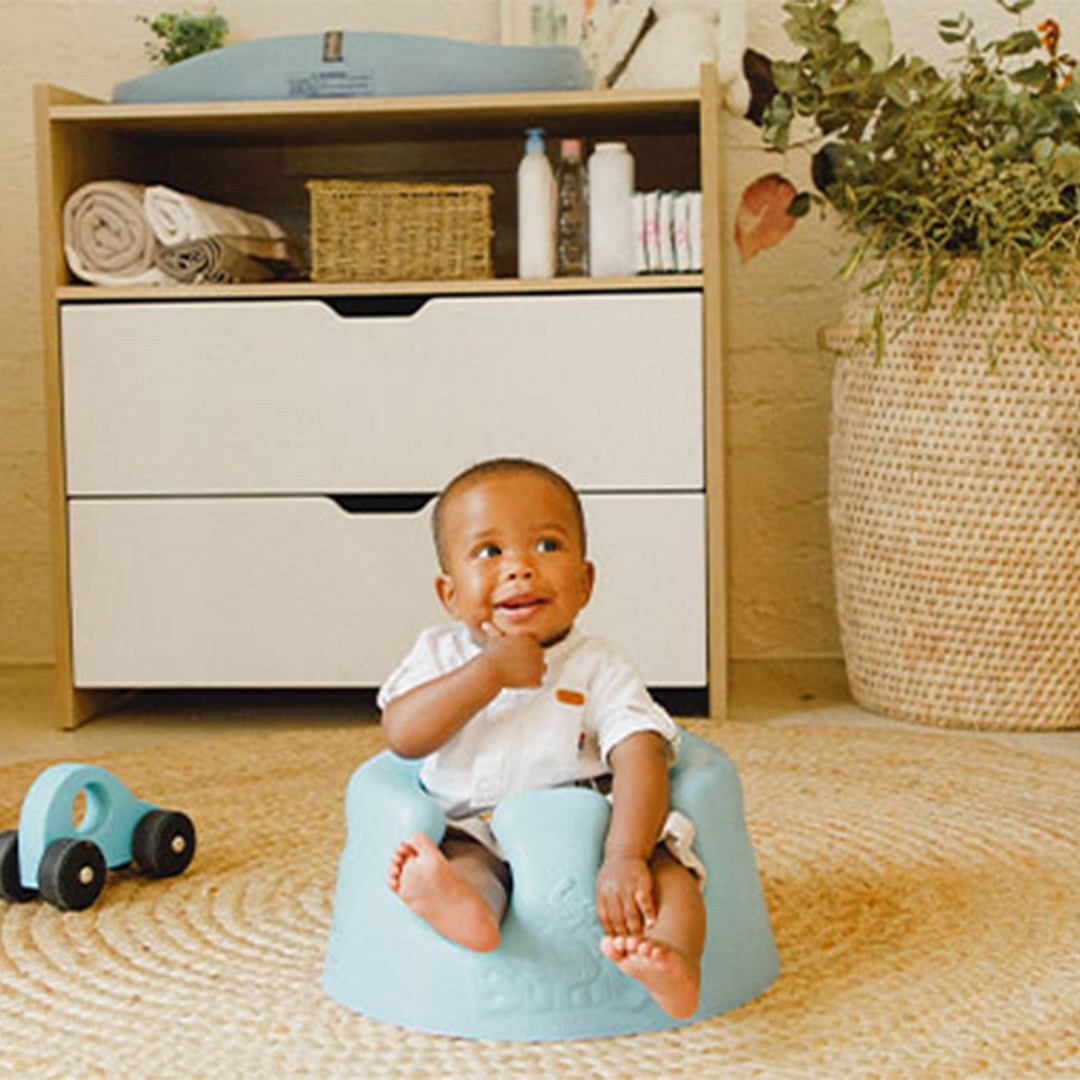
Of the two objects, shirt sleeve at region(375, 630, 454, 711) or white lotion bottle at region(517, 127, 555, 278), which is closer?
shirt sleeve at region(375, 630, 454, 711)

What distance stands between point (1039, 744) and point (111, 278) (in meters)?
1.23

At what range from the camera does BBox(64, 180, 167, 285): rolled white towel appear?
2.15 m

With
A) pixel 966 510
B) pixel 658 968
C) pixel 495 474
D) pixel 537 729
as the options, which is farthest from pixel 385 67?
pixel 658 968

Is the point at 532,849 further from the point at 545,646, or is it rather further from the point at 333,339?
the point at 333,339

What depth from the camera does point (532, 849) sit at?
1130mm

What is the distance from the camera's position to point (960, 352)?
2.05m

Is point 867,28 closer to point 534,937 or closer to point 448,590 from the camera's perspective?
point 448,590

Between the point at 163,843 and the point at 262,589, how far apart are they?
28.5 inches

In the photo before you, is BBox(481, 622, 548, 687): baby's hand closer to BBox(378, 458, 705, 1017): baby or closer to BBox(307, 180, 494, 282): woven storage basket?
BBox(378, 458, 705, 1017): baby

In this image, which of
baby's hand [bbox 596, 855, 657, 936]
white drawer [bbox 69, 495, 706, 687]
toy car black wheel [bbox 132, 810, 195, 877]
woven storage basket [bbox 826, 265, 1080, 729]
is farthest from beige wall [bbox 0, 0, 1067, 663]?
baby's hand [bbox 596, 855, 657, 936]

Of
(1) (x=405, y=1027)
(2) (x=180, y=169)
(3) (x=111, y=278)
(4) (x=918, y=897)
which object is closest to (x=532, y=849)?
(1) (x=405, y=1027)

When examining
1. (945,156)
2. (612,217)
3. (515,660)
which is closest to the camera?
(515,660)

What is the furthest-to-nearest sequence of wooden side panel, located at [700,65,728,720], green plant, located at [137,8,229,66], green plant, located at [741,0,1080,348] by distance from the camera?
green plant, located at [137,8,229,66] < wooden side panel, located at [700,65,728,720] < green plant, located at [741,0,1080,348]

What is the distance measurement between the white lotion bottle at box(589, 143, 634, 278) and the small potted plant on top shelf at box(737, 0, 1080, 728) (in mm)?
182
